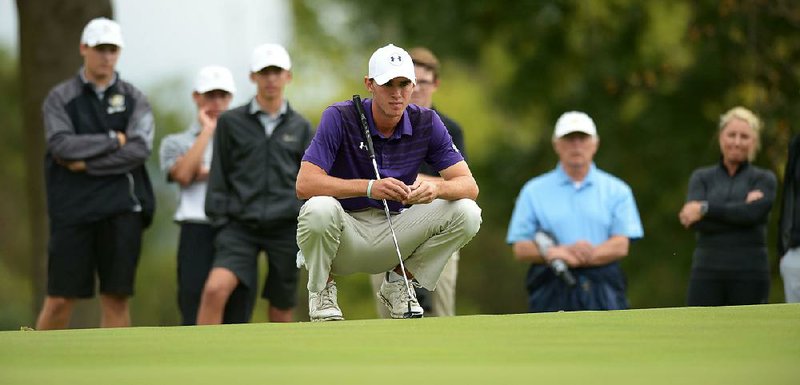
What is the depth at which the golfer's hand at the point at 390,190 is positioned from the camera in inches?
352

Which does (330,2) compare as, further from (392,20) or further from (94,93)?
(94,93)

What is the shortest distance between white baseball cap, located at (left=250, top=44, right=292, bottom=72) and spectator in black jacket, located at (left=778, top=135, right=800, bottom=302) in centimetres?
337

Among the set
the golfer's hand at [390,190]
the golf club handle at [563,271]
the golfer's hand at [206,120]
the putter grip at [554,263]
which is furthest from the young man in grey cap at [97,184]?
the golfer's hand at [390,190]

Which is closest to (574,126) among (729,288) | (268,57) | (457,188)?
(729,288)

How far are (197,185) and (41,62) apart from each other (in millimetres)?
3892

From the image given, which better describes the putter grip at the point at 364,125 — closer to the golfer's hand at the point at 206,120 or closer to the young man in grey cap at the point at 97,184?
the young man in grey cap at the point at 97,184

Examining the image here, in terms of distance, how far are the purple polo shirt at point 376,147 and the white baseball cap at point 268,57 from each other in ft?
6.60

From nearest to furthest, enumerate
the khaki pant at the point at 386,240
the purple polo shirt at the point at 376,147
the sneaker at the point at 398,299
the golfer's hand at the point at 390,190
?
the golfer's hand at the point at 390,190 → the purple polo shirt at the point at 376,147 → the khaki pant at the point at 386,240 → the sneaker at the point at 398,299

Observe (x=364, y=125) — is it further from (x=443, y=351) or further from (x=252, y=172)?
(x=443, y=351)

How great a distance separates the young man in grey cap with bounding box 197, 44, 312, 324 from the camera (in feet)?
36.6

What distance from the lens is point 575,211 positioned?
1178cm

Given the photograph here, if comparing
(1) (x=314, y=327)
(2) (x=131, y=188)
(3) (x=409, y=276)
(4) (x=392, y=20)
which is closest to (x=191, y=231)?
(2) (x=131, y=188)

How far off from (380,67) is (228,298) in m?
2.92

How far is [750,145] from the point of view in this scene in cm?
1168
